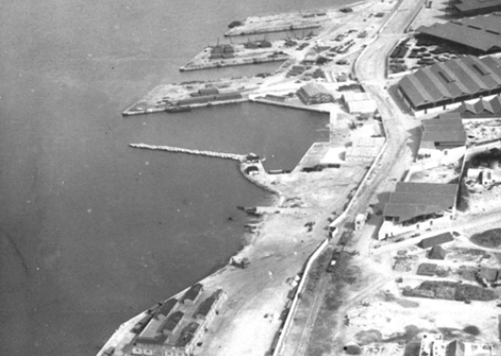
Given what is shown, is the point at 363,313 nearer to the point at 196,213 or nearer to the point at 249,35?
the point at 196,213

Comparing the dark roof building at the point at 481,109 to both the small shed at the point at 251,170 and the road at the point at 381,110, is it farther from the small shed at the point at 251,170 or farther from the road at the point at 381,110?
the small shed at the point at 251,170

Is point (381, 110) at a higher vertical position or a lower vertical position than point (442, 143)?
lower

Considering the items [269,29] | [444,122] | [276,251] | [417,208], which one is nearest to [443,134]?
[444,122]

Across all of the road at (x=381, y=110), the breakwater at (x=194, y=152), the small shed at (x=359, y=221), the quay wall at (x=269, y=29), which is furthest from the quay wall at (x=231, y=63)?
the small shed at (x=359, y=221)

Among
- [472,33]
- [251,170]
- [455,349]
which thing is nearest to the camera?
[455,349]

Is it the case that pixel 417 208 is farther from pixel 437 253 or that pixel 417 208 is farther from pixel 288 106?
pixel 288 106

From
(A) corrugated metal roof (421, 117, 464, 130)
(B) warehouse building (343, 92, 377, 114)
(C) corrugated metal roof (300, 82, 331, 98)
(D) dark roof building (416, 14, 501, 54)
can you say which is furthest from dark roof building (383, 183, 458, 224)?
(D) dark roof building (416, 14, 501, 54)
